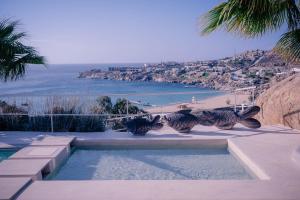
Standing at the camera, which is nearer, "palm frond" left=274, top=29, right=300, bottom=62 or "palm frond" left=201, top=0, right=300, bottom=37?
"palm frond" left=201, top=0, right=300, bottom=37

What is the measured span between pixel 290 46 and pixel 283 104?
2694 mm

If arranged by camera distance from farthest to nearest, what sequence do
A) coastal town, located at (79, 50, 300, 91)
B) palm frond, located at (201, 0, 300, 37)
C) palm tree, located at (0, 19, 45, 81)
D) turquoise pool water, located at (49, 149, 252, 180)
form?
1. coastal town, located at (79, 50, 300, 91)
2. palm tree, located at (0, 19, 45, 81)
3. turquoise pool water, located at (49, 149, 252, 180)
4. palm frond, located at (201, 0, 300, 37)

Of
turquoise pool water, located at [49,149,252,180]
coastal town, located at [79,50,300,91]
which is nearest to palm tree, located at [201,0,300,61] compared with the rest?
turquoise pool water, located at [49,149,252,180]

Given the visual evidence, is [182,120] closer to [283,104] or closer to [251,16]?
[283,104]

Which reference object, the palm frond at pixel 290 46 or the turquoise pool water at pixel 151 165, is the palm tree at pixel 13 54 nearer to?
the turquoise pool water at pixel 151 165

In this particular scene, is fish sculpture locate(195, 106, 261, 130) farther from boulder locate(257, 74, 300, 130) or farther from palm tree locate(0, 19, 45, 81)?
palm tree locate(0, 19, 45, 81)

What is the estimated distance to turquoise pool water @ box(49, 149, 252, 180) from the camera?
4.73 m

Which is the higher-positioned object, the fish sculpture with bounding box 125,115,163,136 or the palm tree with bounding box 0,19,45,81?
the palm tree with bounding box 0,19,45,81

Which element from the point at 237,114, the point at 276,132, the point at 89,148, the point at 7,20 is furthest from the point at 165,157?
the point at 7,20

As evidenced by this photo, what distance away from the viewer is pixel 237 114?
6770 millimetres

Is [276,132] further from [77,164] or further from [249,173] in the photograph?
[77,164]

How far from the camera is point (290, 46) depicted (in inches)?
177

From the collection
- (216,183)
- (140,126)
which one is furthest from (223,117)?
(216,183)

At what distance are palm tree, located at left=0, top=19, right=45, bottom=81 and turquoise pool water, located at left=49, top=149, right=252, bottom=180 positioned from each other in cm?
251
